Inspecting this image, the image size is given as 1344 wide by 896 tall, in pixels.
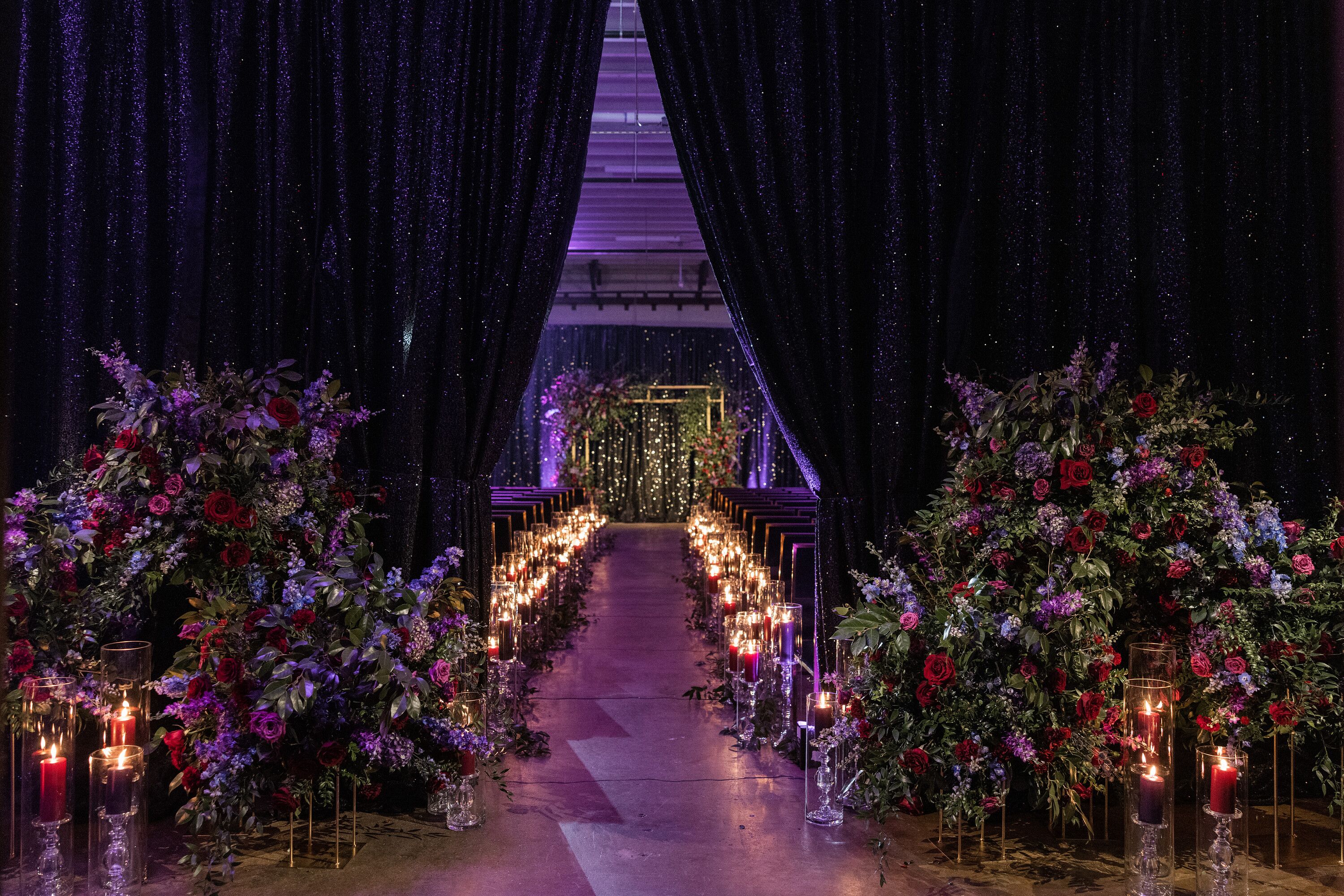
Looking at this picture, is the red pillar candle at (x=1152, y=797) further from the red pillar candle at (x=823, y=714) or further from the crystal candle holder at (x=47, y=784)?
the crystal candle holder at (x=47, y=784)

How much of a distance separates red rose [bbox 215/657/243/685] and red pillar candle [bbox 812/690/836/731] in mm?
1774

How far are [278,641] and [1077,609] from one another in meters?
2.30

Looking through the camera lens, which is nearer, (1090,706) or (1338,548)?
(1090,706)

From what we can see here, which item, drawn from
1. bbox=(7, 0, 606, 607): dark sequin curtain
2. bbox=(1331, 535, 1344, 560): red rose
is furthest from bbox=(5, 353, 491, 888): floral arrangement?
bbox=(1331, 535, 1344, 560): red rose

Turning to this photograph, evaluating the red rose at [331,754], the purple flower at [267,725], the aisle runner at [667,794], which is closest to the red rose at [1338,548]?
the aisle runner at [667,794]

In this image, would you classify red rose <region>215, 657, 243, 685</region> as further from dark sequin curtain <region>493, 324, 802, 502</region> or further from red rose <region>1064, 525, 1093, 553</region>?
dark sequin curtain <region>493, 324, 802, 502</region>

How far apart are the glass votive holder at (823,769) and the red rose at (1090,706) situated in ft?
2.40

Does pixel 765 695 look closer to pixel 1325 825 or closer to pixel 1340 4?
pixel 1325 825

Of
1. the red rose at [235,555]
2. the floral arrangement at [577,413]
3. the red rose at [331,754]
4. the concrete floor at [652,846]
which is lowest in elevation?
the concrete floor at [652,846]

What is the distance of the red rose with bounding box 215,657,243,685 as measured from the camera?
2.46m

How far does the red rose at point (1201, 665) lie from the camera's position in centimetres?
272

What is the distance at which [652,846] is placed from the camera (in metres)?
2.76

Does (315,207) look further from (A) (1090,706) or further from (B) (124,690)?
(A) (1090,706)

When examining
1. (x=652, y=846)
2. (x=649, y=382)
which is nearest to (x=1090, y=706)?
(x=652, y=846)
